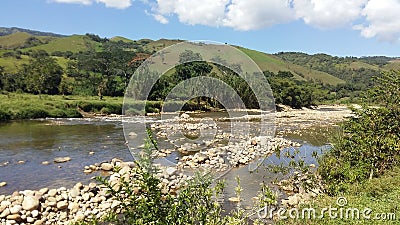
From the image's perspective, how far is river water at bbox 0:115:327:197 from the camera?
12.2 m

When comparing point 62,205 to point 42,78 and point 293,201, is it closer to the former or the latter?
point 293,201

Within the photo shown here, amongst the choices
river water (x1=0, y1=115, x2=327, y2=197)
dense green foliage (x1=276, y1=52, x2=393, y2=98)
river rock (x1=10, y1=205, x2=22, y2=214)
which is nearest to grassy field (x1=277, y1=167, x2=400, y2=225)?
river water (x1=0, y1=115, x2=327, y2=197)

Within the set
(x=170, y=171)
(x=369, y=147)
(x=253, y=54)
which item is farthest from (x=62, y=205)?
(x=253, y=54)

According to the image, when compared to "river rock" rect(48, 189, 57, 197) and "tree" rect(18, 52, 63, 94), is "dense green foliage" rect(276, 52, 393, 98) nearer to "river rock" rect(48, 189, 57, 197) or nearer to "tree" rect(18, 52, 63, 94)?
"tree" rect(18, 52, 63, 94)

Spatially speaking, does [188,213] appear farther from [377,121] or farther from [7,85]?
[7,85]

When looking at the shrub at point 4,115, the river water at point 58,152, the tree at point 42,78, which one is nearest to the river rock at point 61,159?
the river water at point 58,152

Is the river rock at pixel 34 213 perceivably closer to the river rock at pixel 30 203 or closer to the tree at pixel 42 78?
the river rock at pixel 30 203

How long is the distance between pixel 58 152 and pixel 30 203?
26.8ft

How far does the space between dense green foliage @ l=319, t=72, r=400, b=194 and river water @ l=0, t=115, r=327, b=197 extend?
6.71ft

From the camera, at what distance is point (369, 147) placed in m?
8.65

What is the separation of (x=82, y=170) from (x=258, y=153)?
8377 mm

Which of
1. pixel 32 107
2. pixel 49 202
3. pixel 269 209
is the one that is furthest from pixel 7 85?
pixel 269 209

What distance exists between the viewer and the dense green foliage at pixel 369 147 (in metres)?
8.27

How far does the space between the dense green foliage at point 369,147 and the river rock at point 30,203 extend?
7.70 meters
